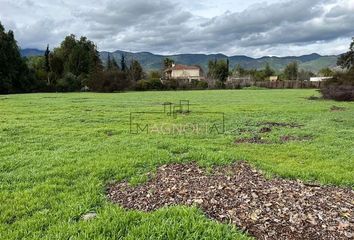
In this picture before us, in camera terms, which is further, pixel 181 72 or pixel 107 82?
pixel 181 72

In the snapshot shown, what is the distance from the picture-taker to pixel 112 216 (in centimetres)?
415

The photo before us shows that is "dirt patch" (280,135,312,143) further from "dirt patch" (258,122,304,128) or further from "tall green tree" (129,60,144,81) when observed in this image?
"tall green tree" (129,60,144,81)

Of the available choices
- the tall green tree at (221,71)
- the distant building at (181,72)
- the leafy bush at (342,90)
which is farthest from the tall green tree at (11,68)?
the distant building at (181,72)

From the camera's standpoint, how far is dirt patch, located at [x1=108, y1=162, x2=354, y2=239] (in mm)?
3938

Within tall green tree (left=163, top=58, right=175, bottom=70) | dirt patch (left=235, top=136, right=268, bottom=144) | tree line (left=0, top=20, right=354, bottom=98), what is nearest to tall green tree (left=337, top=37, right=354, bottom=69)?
tree line (left=0, top=20, right=354, bottom=98)

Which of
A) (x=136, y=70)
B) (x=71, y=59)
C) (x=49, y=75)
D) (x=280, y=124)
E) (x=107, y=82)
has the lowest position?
(x=280, y=124)

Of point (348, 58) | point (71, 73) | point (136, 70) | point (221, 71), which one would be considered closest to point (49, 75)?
point (71, 73)

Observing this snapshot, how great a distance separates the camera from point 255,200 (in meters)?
4.52

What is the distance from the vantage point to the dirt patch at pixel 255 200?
155 inches

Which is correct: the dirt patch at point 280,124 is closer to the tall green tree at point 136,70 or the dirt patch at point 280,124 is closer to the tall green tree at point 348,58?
the tall green tree at point 348,58

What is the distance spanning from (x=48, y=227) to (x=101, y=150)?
4.17 metres

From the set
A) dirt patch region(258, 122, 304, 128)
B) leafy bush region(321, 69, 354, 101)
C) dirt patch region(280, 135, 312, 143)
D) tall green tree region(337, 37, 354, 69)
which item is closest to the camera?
dirt patch region(280, 135, 312, 143)

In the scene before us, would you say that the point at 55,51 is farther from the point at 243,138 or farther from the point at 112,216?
the point at 112,216

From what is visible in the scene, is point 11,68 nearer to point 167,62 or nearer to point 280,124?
point 280,124
